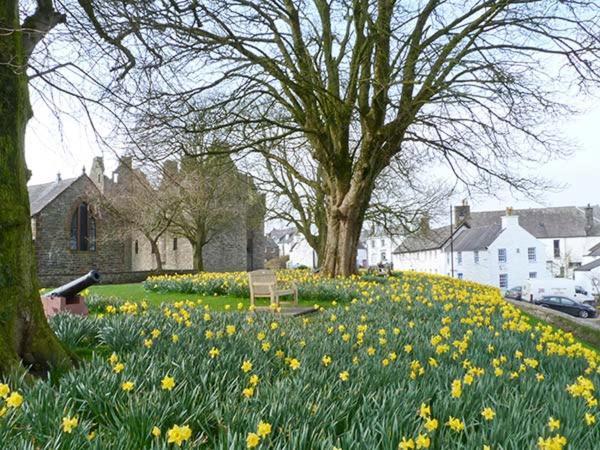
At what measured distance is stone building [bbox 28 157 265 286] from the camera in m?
33.8

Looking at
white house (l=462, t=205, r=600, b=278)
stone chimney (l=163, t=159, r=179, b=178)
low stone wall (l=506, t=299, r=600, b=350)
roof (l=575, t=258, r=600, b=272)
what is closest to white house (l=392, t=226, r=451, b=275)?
white house (l=462, t=205, r=600, b=278)

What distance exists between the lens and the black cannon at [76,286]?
7479 millimetres

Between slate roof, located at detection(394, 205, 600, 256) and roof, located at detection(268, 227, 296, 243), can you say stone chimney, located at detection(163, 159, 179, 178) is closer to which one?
slate roof, located at detection(394, 205, 600, 256)

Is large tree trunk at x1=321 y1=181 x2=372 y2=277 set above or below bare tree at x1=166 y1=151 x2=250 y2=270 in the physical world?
below

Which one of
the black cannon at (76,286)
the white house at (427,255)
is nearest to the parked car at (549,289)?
the white house at (427,255)

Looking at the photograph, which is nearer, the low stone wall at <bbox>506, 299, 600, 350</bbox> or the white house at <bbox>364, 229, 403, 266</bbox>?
the low stone wall at <bbox>506, 299, 600, 350</bbox>

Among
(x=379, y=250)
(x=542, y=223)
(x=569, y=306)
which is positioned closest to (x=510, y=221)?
(x=542, y=223)

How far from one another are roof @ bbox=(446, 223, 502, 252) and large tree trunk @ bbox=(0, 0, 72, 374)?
51.7m

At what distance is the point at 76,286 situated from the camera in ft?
25.9

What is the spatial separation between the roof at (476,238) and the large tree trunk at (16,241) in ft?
170

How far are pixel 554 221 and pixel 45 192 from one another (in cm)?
5568

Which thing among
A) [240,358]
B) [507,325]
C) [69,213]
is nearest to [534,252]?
[69,213]

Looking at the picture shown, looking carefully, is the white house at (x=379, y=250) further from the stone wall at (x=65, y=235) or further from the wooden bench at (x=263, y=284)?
the wooden bench at (x=263, y=284)

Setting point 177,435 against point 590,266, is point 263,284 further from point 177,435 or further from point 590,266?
point 590,266
